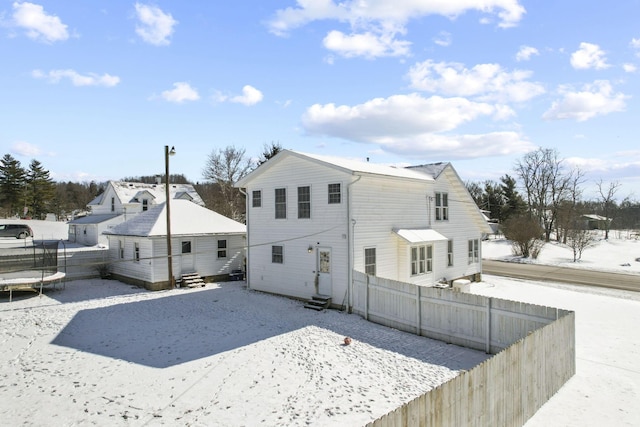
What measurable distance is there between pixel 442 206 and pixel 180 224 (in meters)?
14.6

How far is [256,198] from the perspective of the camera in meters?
19.8

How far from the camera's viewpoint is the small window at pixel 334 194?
631 inches

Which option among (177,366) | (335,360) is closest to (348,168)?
(335,360)

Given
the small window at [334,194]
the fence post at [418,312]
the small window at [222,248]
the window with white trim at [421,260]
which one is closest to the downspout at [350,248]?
the small window at [334,194]

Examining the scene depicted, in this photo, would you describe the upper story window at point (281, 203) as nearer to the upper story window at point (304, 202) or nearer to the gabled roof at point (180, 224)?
the upper story window at point (304, 202)

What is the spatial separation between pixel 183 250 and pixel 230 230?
9.59 feet

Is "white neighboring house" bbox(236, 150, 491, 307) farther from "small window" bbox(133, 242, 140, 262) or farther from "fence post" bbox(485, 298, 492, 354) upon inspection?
"small window" bbox(133, 242, 140, 262)

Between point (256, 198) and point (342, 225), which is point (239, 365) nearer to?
point (342, 225)

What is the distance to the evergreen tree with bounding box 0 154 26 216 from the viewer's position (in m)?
63.7

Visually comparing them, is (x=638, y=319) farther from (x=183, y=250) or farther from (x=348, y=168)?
(x=183, y=250)

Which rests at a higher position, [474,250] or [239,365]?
[474,250]

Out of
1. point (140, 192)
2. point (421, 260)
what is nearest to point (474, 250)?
point (421, 260)

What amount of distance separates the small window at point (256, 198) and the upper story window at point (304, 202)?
2850 mm

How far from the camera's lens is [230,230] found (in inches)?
910
